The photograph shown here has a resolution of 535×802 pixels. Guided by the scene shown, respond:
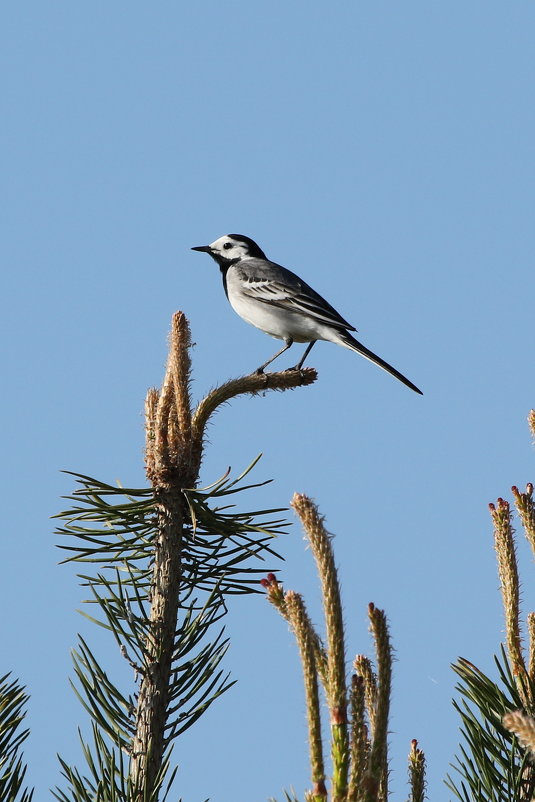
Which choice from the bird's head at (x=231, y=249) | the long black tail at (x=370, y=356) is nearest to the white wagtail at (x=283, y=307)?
the long black tail at (x=370, y=356)

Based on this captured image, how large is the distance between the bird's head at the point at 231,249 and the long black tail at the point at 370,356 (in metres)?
3.53

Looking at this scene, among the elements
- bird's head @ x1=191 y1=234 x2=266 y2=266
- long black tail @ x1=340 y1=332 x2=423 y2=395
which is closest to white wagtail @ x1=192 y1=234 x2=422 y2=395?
long black tail @ x1=340 y1=332 x2=423 y2=395

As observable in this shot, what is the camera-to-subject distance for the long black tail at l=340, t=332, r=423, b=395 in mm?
9336

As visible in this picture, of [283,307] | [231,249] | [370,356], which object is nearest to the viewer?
[370,356]

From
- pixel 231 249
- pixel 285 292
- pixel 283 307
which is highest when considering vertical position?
pixel 231 249

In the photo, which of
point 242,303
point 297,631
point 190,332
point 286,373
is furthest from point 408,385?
point 297,631

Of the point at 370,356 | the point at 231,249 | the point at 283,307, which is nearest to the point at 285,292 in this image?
the point at 283,307

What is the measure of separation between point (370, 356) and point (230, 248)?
15.3ft

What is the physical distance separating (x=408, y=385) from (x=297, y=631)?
23.5 ft

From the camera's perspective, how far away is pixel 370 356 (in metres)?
9.96

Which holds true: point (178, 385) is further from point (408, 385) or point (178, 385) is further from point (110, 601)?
point (408, 385)

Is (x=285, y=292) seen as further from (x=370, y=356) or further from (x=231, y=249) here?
(x=231, y=249)

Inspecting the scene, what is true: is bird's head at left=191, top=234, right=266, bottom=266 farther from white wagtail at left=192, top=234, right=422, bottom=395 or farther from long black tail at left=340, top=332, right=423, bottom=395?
long black tail at left=340, top=332, right=423, bottom=395

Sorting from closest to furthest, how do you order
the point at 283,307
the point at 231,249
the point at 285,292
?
1. the point at 283,307
2. the point at 285,292
3. the point at 231,249
